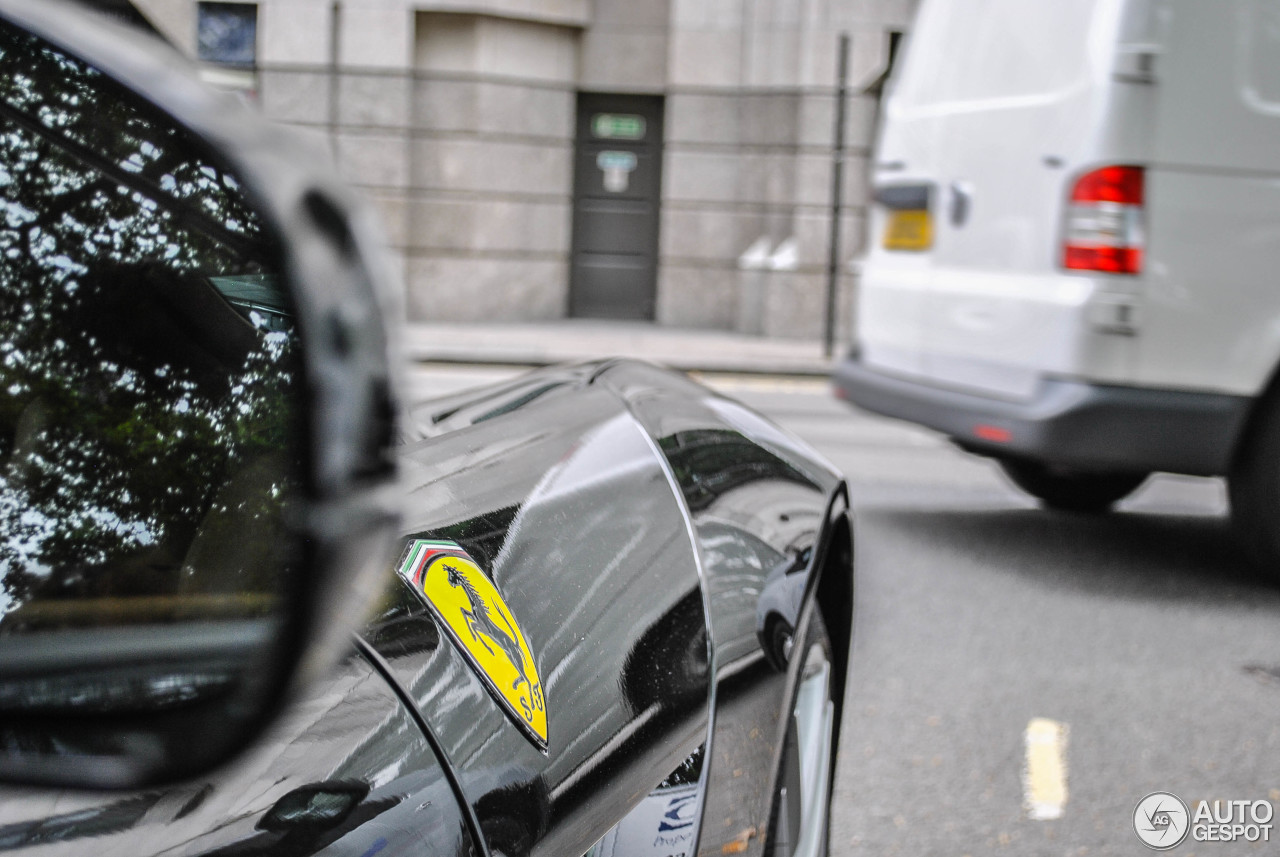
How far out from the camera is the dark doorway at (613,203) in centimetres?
1714

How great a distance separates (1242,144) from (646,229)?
1279 cm

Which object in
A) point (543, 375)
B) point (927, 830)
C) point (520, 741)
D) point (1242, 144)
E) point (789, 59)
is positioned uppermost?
point (789, 59)

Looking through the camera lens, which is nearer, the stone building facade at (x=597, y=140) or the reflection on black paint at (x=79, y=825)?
the reflection on black paint at (x=79, y=825)

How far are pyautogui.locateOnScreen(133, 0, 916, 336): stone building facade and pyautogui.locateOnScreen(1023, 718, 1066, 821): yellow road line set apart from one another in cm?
1192

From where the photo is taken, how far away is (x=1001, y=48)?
17.5ft

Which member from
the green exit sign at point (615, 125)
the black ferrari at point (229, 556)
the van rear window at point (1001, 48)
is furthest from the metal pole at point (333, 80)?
the black ferrari at point (229, 556)

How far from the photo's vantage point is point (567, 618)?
1427mm

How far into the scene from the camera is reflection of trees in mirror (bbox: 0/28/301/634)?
0.76m

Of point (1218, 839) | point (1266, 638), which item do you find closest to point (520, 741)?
point (1218, 839)

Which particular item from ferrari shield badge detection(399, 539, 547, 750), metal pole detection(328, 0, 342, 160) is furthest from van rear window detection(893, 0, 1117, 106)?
metal pole detection(328, 0, 342, 160)

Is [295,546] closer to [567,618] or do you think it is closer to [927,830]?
[567,618]

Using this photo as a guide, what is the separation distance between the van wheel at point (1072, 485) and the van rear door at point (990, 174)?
1022 millimetres

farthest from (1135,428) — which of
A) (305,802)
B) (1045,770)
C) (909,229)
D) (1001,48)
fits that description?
(305,802)

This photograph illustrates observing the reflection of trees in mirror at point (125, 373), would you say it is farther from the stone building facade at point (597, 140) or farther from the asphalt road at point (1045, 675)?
the stone building facade at point (597, 140)
